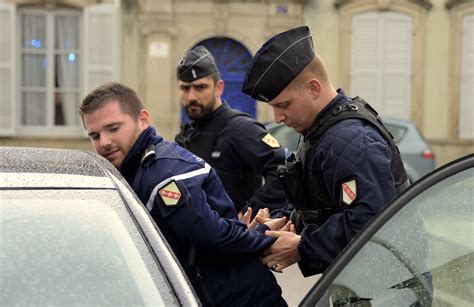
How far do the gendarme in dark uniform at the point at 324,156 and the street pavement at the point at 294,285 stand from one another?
5.08 ft

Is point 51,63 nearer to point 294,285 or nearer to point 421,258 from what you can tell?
point 294,285

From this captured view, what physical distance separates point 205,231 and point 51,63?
1237 centimetres

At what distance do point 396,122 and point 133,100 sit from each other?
345 inches

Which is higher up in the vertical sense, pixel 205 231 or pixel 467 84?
pixel 467 84

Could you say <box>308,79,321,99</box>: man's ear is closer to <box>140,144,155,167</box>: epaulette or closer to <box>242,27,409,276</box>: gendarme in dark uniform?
<box>242,27,409,276</box>: gendarme in dark uniform

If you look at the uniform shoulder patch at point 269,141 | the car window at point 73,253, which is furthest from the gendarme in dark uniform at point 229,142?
the car window at point 73,253

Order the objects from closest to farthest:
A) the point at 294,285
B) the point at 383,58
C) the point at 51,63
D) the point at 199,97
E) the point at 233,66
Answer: the point at 199,97 → the point at 294,285 → the point at 51,63 → the point at 233,66 → the point at 383,58

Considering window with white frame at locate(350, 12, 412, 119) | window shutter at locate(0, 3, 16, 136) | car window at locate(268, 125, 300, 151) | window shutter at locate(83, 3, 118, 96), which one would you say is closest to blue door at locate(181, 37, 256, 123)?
window shutter at locate(83, 3, 118, 96)

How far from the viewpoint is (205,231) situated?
2.51m

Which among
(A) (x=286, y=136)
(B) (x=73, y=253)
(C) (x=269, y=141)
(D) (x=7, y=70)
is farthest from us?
(D) (x=7, y=70)

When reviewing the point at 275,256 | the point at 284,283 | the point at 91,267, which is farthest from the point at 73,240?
the point at 284,283

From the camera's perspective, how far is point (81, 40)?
1431 cm

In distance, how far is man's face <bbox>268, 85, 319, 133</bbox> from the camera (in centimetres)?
264

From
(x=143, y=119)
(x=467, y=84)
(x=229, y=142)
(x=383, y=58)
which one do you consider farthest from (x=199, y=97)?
(x=467, y=84)
